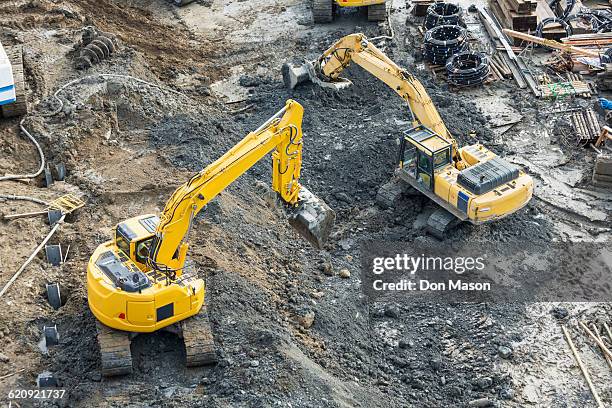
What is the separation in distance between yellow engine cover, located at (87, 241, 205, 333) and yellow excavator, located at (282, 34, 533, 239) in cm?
702

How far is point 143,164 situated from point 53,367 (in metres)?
7.27

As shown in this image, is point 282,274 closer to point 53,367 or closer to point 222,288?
point 222,288

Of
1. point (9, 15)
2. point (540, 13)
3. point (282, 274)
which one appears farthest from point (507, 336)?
point (9, 15)

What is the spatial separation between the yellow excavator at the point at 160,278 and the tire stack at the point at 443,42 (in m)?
11.9

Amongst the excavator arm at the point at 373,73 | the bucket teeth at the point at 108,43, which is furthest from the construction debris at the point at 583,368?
the bucket teeth at the point at 108,43

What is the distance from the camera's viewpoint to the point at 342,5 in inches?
1232

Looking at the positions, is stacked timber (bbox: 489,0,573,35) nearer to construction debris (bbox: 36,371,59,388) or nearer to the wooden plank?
the wooden plank

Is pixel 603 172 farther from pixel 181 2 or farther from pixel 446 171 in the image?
pixel 181 2

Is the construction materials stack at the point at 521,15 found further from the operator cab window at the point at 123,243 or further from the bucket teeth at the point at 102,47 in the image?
the operator cab window at the point at 123,243

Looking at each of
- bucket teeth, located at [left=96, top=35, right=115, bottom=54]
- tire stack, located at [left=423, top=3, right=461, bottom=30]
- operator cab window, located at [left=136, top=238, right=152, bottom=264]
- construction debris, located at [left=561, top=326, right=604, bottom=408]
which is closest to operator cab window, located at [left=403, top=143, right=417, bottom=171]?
construction debris, located at [left=561, top=326, right=604, bottom=408]

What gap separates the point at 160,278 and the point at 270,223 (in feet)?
16.4

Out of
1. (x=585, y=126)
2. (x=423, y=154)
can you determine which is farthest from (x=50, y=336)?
(x=585, y=126)

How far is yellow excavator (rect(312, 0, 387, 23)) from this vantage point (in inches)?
1227

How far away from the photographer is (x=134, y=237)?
58.1ft
